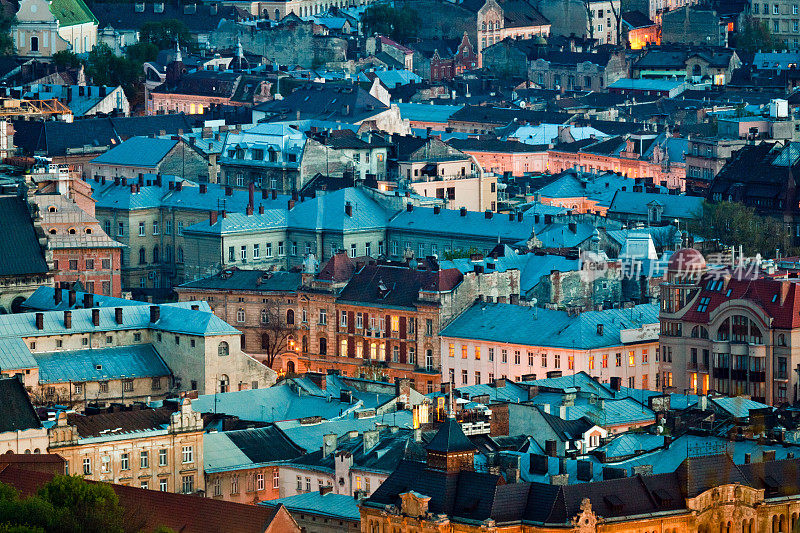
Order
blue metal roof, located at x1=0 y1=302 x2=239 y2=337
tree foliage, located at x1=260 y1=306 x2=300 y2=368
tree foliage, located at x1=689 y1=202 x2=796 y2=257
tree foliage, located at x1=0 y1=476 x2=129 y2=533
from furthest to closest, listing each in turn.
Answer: tree foliage, located at x1=689 y1=202 x2=796 y2=257 < tree foliage, located at x1=260 y1=306 x2=300 y2=368 < blue metal roof, located at x1=0 y1=302 x2=239 y2=337 < tree foliage, located at x1=0 y1=476 x2=129 y2=533

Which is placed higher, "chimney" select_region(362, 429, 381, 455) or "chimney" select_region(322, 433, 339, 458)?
"chimney" select_region(362, 429, 381, 455)

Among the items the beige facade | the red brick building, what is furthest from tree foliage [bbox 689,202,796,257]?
the beige facade

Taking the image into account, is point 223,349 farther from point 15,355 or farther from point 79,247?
point 79,247

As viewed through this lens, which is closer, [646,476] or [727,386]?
[646,476]

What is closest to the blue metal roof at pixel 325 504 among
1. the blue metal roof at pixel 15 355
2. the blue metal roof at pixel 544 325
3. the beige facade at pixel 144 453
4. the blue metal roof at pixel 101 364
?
the beige facade at pixel 144 453

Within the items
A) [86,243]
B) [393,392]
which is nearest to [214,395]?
[393,392]

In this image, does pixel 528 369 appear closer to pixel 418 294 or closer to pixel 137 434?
pixel 418 294

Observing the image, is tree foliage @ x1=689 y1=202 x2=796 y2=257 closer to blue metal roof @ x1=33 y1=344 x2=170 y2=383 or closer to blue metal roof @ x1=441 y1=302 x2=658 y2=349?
blue metal roof @ x1=441 y1=302 x2=658 y2=349

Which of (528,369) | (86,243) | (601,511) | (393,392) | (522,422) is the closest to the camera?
(601,511)
